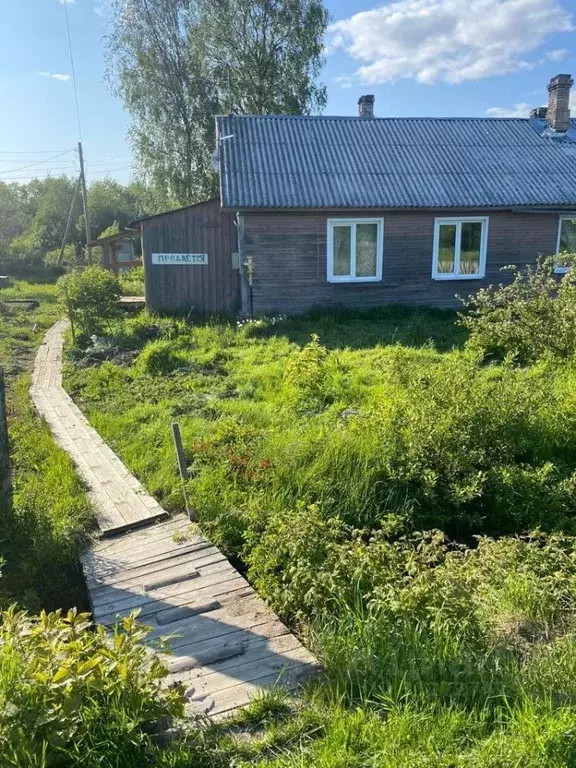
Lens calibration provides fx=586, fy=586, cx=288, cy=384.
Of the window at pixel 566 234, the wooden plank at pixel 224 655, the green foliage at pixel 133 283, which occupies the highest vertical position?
the window at pixel 566 234

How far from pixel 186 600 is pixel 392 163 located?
44.3ft


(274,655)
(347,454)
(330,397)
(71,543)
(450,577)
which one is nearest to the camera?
(274,655)

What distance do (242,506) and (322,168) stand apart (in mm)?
11554

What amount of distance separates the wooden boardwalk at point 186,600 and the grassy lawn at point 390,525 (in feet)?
0.56

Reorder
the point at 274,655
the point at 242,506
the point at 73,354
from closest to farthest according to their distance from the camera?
the point at 274,655
the point at 242,506
the point at 73,354

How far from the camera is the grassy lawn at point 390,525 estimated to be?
8.27ft

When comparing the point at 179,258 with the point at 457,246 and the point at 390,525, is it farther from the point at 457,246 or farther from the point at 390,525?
the point at 390,525

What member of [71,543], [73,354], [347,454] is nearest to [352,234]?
[73,354]

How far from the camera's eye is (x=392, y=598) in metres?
3.27

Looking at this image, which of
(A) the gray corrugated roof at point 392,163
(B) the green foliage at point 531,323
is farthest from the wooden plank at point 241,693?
(A) the gray corrugated roof at point 392,163

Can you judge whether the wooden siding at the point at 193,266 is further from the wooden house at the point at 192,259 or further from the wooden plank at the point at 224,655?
the wooden plank at the point at 224,655

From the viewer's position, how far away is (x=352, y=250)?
1397cm

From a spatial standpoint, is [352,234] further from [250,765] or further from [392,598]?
[250,765]

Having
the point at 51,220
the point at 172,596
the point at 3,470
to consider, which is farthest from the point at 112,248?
the point at 51,220
